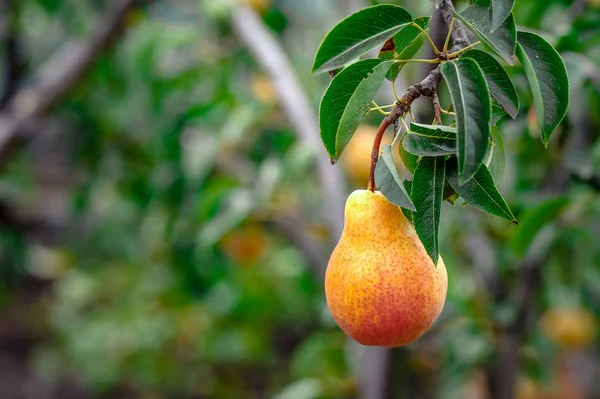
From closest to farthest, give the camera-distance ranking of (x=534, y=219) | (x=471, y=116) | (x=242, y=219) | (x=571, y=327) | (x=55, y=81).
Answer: (x=471, y=116) < (x=534, y=219) < (x=242, y=219) < (x=55, y=81) < (x=571, y=327)

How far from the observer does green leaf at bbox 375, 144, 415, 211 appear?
1.26 feet

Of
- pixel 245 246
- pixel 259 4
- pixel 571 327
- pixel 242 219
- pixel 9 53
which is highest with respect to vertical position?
pixel 9 53

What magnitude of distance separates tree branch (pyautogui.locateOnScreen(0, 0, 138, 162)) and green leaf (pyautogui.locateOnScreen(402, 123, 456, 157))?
1.11 meters

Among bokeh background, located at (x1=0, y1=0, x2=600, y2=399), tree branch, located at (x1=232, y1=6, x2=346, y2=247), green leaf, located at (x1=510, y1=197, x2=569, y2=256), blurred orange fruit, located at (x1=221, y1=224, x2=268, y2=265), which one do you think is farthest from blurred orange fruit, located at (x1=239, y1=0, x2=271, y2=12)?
green leaf, located at (x1=510, y1=197, x2=569, y2=256)

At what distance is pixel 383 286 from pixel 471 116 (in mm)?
121

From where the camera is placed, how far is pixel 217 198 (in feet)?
3.72

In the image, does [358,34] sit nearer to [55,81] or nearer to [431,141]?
[431,141]

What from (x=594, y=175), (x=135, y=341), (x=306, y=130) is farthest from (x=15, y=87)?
(x=594, y=175)

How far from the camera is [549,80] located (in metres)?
0.39

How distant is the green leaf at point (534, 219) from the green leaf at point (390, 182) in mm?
321

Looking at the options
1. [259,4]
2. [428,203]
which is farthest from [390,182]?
[259,4]

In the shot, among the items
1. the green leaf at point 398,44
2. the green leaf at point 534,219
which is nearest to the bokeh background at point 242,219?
the green leaf at point 534,219

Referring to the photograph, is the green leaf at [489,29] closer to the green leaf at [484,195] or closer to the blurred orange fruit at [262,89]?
the green leaf at [484,195]

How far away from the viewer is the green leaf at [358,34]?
0.37 m
